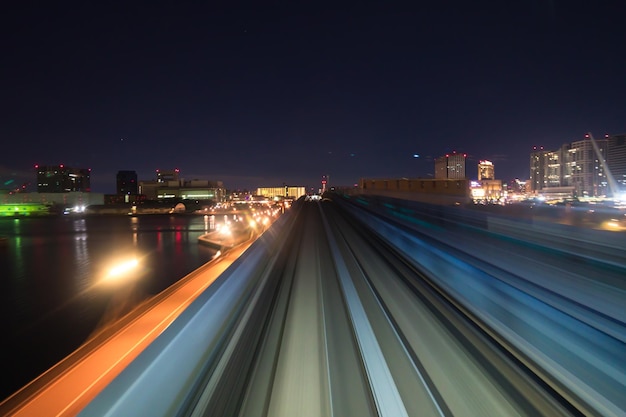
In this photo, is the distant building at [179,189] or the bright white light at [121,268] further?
the distant building at [179,189]

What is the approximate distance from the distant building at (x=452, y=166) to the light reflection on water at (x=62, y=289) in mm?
20620

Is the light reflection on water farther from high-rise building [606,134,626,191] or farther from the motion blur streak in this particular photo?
high-rise building [606,134,626,191]

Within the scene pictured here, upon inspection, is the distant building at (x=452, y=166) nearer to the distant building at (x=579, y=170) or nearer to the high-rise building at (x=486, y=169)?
the high-rise building at (x=486, y=169)

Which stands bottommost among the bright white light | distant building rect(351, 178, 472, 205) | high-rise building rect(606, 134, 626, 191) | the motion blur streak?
the bright white light

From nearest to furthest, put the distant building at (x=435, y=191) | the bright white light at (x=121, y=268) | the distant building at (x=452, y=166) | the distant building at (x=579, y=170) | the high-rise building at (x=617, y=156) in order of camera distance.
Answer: the distant building at (x=579, y=170) < the high-rise building at (x=617, y=156) < the bright white light at (x=121, y=268) < the distant building at (x=435, y=191) < the distant building at (x=452, y=166)

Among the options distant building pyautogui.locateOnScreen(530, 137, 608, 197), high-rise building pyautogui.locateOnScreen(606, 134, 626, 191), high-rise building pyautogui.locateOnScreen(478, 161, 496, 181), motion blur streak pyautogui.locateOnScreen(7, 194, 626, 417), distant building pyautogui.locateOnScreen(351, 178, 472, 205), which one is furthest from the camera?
high-rise building pyautogui.locateOnScreen(478, 161, 496, 181)

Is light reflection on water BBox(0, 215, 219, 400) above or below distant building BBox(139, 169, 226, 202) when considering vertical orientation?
below

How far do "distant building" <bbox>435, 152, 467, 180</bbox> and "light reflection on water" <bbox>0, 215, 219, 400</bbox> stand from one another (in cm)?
2062

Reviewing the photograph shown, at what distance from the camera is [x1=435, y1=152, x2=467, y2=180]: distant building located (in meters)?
26.9

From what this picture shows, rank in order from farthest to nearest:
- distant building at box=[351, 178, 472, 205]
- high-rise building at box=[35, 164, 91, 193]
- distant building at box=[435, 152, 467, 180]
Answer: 1. high-rise building at box=[35, 164, 91, 193]
2. distant building at box=[435, 152, 467, 180]
3. distant building at box=[351, 178, 472, 205]

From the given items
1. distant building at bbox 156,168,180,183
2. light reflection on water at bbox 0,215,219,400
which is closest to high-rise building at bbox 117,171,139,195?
distant building at bbox 156,168,180,183

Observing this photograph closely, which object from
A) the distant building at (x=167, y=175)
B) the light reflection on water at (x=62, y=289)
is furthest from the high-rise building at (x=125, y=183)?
the light reflection on water at (x=62, y=289)

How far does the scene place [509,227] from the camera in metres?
5.37

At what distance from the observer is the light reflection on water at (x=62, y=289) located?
21.0 ft
